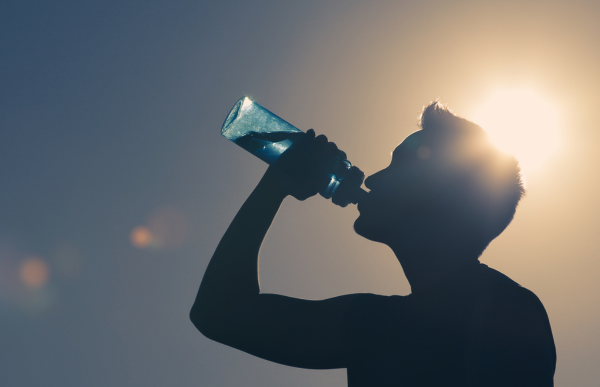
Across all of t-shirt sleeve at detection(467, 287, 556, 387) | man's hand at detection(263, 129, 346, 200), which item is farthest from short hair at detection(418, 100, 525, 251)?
t-shirt sleeve at detection(467, 287, 556, 387)

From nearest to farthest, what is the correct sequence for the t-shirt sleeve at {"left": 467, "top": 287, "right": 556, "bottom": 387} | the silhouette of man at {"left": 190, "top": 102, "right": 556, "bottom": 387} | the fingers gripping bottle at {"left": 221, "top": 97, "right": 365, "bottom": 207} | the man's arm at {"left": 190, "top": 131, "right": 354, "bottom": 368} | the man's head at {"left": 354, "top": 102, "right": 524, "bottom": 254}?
the t-shirt sleeve at {"left": 467, "top": 287, "right": 556, "bottom": 387} → the silhouette of man at {"left": 190, "top": 102, "right": 556, "bottom": 387} → the man's arm at {"left": 190, "top": 131, "right": 354, "bottom": 368} → the man's head at {"left": 354, "top": 102, "right": 524, "bottom": 254} → the fingers gripping bottle at {"left": 221, "top": 97, "right": 365, "bottom": 207}

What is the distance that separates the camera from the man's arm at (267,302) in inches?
70.9

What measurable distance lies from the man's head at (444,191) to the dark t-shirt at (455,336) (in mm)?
304

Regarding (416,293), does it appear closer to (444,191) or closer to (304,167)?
(444,191)

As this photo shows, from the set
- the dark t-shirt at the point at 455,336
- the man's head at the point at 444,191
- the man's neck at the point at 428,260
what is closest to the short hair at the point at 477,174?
the man's head at the point at 444,191

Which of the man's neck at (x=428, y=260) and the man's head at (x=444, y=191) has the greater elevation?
the man's head at (x=444, y=191)

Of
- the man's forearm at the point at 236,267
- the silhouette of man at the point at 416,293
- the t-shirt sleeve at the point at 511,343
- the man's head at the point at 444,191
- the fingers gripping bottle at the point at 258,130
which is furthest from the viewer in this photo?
the fingers gripping bottle at the point at 258,130

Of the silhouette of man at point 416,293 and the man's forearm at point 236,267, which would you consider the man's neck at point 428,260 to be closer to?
the silhouette of man at point 416,293

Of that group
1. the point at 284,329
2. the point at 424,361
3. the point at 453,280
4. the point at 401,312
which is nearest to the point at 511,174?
the point at 453,280

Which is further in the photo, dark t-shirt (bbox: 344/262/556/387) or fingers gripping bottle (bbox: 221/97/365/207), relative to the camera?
fingers gripping bottle (bbox: 221/97/365/207)

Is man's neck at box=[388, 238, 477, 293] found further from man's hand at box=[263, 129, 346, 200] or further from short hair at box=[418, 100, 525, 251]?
man's hand at box=[263, 129, 346, 200]

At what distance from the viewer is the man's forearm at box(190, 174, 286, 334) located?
1911mm

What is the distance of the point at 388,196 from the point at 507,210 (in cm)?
72

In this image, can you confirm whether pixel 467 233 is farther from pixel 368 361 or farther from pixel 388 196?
pixel 368 361
